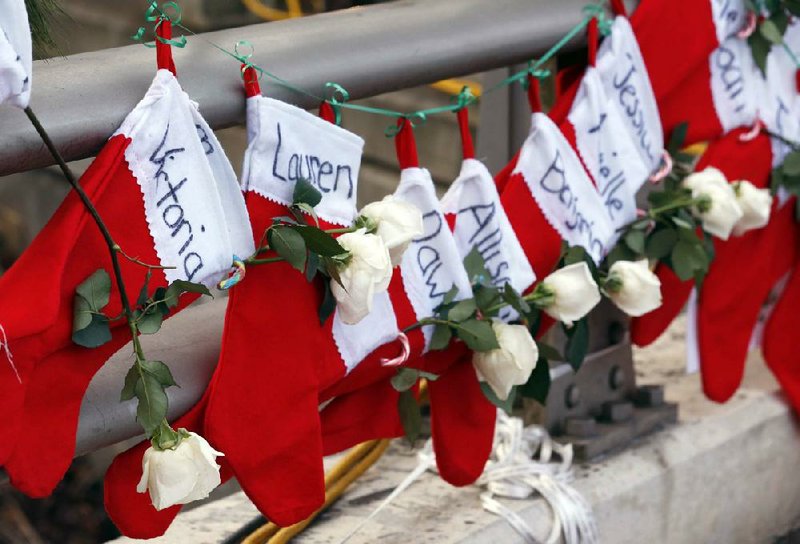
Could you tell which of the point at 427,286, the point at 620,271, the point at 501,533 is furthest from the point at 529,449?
the point at 427,286

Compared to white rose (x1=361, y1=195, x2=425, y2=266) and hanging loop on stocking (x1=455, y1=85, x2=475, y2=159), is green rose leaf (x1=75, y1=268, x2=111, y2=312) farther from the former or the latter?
hanging loop on stocking (x1=455, y1=85, x2=475, y2=159)

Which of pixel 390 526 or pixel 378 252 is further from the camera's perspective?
pixel 390 526

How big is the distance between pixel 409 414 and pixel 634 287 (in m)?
0.38

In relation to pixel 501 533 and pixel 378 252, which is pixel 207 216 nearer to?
pixel 378 252

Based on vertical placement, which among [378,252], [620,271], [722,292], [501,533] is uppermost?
[378,252]

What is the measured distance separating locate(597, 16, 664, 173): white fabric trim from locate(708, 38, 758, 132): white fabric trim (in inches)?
6.6

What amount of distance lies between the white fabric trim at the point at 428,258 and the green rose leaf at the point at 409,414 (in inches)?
3.4

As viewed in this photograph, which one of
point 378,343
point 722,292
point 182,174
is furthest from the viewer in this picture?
point 722,292

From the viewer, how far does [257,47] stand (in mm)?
1457

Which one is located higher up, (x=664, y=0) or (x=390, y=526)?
(x=664, y=0)

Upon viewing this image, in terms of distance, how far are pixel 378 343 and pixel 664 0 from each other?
74 cm

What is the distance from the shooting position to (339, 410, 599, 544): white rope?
1854 mm

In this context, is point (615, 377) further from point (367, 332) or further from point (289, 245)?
point (289, 245)

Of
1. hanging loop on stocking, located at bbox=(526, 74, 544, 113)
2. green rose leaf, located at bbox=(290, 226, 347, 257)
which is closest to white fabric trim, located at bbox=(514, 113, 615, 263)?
hanging loop on stocking, located at bbox=(526, 74, 544, 113)
